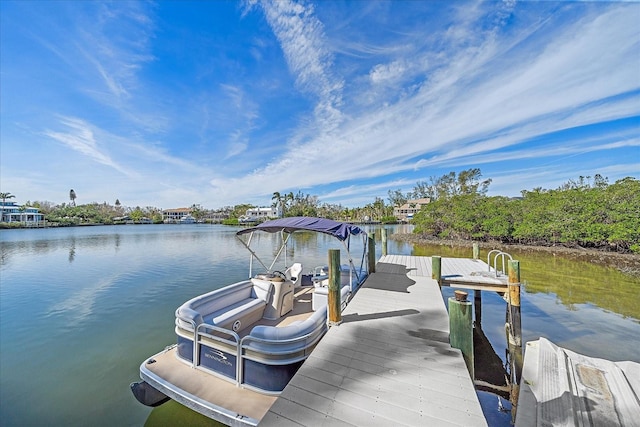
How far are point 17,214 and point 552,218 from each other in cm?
9941

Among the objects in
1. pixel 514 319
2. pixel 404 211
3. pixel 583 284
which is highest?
pixel 404 211

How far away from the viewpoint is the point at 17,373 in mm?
5551

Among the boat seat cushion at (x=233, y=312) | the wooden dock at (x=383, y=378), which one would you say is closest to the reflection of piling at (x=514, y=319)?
the wooden dock at (x=383, y=378)

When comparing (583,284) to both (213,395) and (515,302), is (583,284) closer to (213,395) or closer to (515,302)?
(515,302)

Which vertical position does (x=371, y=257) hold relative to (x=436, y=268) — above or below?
above

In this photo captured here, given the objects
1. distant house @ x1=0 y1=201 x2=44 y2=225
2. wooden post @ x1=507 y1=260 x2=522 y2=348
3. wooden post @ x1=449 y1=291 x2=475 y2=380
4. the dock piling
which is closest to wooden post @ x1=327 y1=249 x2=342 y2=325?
wooden post @ x1=449 y1=291 x2=475 y2=380

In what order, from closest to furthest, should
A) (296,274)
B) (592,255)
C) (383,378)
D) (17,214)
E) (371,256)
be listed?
(383,378), (296,274), (371,256), (592,255), (17,214)

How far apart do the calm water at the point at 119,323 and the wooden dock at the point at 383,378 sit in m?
2.79

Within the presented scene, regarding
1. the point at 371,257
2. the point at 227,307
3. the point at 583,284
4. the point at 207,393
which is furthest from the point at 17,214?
the point at 583,284

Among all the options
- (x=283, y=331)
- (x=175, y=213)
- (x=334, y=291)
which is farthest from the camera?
(x=175, y=213)

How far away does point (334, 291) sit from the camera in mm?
4094

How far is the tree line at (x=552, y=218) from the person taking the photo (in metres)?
16.6

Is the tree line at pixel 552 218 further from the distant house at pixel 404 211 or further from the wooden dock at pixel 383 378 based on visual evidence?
the distant house at pixel 404 211

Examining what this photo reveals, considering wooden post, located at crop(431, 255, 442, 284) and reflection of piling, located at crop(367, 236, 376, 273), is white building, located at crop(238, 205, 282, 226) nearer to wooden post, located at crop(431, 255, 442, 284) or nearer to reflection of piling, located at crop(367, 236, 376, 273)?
reflection of piling, located at crop(367, 236, 376, 273)
